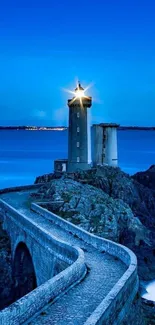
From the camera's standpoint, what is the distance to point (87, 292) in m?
12.5

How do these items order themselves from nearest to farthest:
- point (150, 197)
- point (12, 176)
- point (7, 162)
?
point (150, 197)
point (12, 176)
point (7, 162)

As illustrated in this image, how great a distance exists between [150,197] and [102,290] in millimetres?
26756

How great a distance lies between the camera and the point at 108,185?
3572 cm

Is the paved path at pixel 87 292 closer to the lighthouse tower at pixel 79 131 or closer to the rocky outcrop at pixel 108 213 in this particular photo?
the rocky outcrop at pixel 108 213

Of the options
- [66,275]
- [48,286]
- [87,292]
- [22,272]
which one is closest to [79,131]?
[22,272]

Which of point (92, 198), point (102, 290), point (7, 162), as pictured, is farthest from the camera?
A: point (7, 162)

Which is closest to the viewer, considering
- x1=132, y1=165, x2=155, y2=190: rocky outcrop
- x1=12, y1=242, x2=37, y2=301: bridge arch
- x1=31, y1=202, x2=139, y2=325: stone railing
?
x1=31, y1=202, x2=139, y2=325: stone railing

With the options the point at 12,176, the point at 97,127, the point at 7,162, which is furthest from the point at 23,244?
the point at 7,162

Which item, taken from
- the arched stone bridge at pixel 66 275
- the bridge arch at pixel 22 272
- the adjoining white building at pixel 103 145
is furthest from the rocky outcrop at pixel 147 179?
the bridge arch at pixel 22 272

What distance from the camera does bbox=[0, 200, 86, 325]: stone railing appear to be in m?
10.0

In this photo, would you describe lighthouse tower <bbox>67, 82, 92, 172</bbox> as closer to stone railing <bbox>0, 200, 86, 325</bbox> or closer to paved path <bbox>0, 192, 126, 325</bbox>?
stone railing <bbox>0, 200, 86, 325</bbox>

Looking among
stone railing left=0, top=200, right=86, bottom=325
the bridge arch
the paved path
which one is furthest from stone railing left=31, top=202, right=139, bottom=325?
the bridge arch

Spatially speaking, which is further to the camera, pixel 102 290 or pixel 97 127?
pixel 97 127

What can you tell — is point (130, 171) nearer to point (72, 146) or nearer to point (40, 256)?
point (72, 146)
